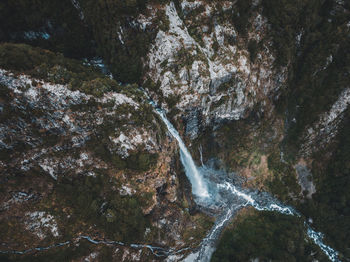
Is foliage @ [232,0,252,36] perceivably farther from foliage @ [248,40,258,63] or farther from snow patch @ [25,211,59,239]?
snow patch @ [25,211,59,239]

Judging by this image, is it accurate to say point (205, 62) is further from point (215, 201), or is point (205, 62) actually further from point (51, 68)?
point (215, 201)

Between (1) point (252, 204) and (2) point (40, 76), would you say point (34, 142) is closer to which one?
(2) point (40, 76)

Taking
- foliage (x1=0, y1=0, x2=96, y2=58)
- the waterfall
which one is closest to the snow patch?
the waterfall

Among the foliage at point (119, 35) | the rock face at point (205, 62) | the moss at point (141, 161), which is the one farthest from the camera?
the rock face at point (205, 62)

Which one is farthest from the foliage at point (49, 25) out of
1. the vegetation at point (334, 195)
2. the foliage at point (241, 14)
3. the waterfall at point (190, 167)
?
the vegetation at point (334, 195)

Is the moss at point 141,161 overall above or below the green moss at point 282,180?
above

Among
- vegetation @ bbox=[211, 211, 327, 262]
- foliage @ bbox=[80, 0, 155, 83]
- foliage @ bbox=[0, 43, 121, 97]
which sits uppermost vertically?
foliage @ bbox=[80, 0, 155, 83]

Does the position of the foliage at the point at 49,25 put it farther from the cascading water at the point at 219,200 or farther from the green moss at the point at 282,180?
the green moss at the point at 282,180

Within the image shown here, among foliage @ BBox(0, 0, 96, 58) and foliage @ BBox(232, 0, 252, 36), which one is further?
foliage @ BBox(232, 0, 252, 36)

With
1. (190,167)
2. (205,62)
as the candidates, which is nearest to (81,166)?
(190,167)
